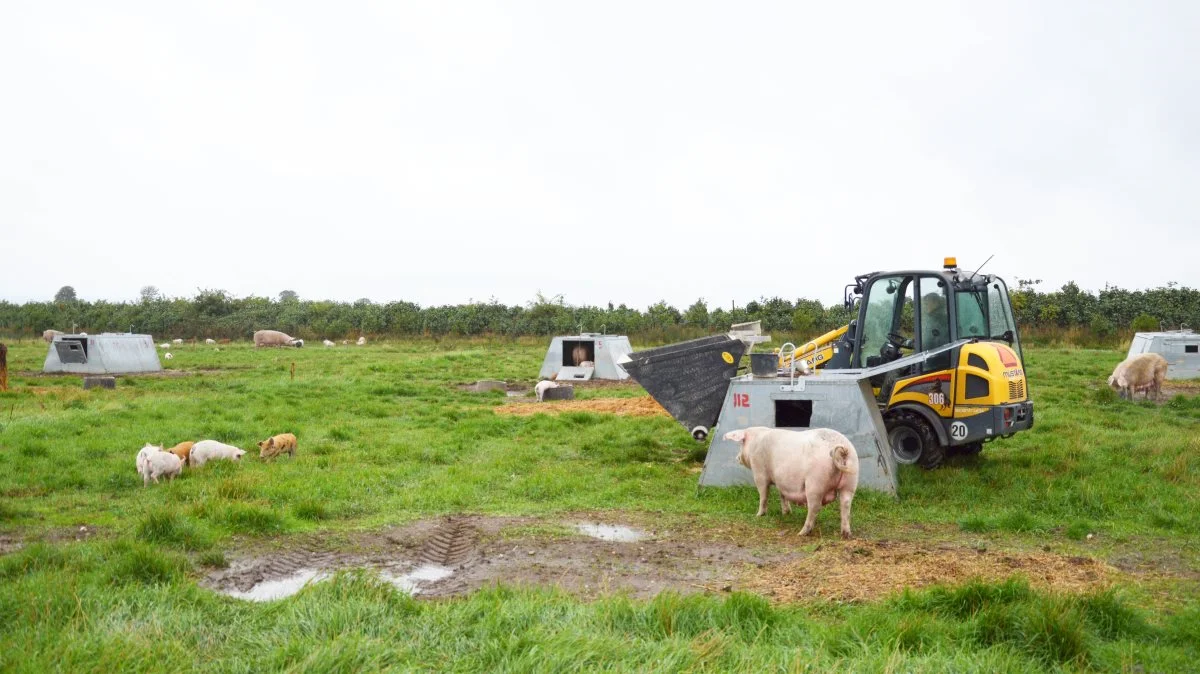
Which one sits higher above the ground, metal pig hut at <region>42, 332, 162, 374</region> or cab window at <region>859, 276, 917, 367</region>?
cab window at <region>859, 276, 917, 367</region>

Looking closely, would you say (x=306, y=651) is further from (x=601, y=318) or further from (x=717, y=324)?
(x=601, y=318)

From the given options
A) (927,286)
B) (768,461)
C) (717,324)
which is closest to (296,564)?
(768,461)

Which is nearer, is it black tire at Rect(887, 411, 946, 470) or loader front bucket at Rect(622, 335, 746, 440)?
black tire at Rect(887, 411, 946, 470)

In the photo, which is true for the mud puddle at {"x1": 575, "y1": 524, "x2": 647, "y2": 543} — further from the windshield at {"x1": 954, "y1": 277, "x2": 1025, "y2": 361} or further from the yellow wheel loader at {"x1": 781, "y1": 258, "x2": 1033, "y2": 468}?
the windshield at {"x1": 954, "y1": 277, "x2": 1025, "y2": 361}

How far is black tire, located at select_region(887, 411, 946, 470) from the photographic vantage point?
10.4 meters

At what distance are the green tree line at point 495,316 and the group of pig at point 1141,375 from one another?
15774 mm

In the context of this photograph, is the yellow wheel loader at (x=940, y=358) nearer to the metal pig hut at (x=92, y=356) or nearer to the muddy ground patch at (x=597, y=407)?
the muddy ground patch at (x=597, y=407)

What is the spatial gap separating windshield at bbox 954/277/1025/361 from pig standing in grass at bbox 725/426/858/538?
11.3 ft

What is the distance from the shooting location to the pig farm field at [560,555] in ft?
16.0

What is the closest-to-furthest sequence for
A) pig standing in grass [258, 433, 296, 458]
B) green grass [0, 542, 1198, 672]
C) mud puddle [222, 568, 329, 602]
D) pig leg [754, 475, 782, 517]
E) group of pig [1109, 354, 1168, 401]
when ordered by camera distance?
green grass [0, 542, 1198, 672], mud puddle [222, 568, 329, 602], pig leg [754, 475, 782, 517], pig standing in grass [258, 433, 296, 458], group of pig [1109, 354, 1168, 401]

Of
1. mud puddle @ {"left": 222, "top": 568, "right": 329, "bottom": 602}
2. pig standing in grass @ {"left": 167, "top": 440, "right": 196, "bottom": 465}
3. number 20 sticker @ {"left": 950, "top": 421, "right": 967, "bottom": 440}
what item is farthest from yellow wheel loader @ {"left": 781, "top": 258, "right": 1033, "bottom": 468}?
pig standing in grass @ {"left": 167, "top": 440, "right": 196, "bottom": 465}

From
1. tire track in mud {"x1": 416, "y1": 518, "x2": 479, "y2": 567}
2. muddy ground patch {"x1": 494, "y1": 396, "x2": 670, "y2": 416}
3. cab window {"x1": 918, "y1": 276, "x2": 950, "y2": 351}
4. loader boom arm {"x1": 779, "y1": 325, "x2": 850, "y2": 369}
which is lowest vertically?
tire track in mud {"x1": 416, "y1": 518, "x2": 479, "y2": 567}

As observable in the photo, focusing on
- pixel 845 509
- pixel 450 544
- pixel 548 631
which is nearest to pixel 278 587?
pixel 450 544

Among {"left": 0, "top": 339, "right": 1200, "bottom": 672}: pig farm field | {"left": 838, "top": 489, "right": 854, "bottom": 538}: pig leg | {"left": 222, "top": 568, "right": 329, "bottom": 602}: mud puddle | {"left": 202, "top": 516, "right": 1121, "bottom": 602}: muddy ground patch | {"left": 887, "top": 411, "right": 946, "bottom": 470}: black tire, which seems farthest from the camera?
{"left": 887, "top": 411, "right": 946, "bottom": 470}: black tire
